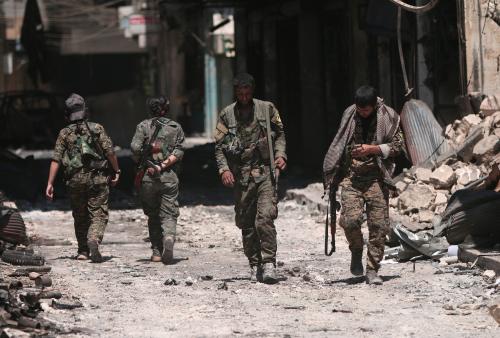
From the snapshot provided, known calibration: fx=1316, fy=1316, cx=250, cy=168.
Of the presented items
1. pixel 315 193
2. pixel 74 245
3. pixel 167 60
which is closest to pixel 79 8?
pixel 167 60

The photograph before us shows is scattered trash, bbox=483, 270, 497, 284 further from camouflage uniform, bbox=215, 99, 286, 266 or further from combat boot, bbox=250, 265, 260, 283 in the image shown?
combat boot, bbox=250, 265, 260, 283

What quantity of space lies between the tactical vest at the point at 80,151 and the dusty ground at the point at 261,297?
0.91 metres

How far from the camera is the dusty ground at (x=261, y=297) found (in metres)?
8.45

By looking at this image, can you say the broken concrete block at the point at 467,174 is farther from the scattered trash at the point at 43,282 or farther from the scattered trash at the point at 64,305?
the scattered trash at the point at 64,305

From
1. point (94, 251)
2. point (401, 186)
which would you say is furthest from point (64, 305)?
point (401, 186)

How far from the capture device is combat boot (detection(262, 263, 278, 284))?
34.4 ft

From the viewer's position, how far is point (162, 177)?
39.8 ft

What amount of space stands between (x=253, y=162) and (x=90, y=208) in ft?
7.55

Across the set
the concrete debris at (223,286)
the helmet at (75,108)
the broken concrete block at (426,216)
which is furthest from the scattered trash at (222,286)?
the broken concrete block at (426,216)

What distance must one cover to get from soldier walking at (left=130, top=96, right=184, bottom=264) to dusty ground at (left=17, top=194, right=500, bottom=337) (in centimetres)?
50

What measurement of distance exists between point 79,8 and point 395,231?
4303 cm

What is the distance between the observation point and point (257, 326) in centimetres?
853

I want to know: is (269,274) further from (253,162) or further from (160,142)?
(160,142)

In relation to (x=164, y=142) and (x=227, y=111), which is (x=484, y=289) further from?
(x=164, y=142)
